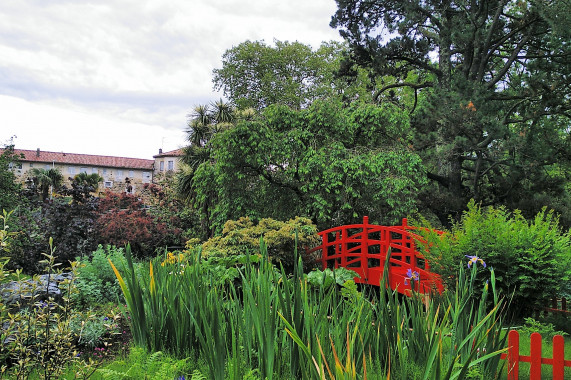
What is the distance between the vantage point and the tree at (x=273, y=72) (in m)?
25.4

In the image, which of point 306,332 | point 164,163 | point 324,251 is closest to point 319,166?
point 324,251

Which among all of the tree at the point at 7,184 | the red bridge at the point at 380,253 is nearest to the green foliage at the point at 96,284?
the tree at the point at 7,184

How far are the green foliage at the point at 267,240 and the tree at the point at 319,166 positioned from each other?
163cm

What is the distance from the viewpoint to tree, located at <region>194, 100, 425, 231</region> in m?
10.8

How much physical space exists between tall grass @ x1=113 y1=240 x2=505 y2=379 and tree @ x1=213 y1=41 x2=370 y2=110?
75.1 feet

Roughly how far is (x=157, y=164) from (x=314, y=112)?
4873cm

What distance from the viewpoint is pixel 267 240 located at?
28.1 feet

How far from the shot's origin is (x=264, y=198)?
39.5 feet

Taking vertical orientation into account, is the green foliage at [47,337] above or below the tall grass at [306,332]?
below

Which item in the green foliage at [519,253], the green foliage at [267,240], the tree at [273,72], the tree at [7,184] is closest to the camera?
the green foliage at [519,253]

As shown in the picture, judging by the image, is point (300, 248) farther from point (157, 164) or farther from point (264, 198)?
point (157, 164)

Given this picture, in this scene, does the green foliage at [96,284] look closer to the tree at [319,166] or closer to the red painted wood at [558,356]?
the tree at [319,166]

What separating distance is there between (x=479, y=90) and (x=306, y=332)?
11.1m

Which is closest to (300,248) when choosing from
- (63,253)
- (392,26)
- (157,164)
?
(63,253)
